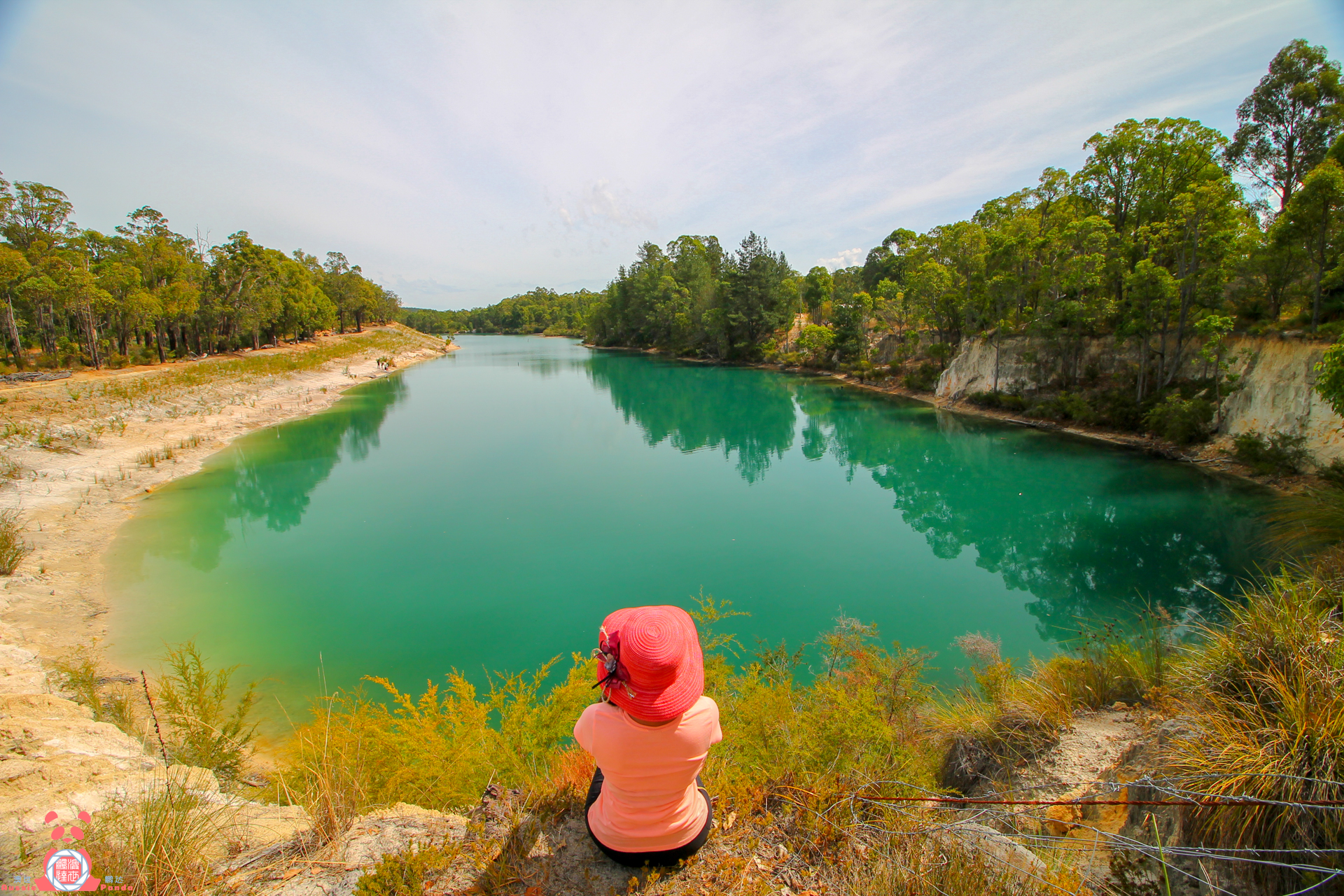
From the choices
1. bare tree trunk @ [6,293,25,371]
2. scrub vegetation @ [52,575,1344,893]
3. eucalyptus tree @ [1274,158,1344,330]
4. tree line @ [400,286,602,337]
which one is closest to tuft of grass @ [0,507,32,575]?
scrub vegetation @ [52,575,1344,893]

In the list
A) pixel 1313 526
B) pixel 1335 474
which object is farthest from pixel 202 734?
pixel 1335 474

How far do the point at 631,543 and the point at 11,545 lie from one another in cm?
968

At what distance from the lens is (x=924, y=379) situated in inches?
1072

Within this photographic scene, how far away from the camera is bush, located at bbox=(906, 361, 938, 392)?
26.9 meters

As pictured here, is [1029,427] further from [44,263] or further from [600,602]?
[44,263]

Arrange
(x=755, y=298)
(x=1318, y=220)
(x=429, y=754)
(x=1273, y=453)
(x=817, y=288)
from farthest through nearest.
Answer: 1. (x=817, y=288)
2. (x=755, y=298)
3. (x=1273, y=453)
4. (x=1318, y=220)
5. (x=429, y=754)

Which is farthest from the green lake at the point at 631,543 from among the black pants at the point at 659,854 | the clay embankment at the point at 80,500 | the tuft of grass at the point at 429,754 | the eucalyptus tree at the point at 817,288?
the eucalyptus tree at the point at 817,288

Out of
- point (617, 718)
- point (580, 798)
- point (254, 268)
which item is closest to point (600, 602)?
point (580, 798)

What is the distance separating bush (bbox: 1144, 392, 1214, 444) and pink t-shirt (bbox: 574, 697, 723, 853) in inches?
744

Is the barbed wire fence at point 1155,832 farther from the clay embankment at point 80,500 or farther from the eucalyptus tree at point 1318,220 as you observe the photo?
the eucalyptus tree at point 1318,220

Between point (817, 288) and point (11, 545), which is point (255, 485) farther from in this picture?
point (817, 288)

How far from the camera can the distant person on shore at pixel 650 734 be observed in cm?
187

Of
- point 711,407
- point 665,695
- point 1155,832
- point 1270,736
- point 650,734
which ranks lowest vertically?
point 711,407

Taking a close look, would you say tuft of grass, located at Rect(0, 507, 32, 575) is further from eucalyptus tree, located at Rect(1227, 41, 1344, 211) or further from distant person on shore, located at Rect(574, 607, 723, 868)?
eucalyptus tree, located at Rect(1227, 41, 1344, 211)
